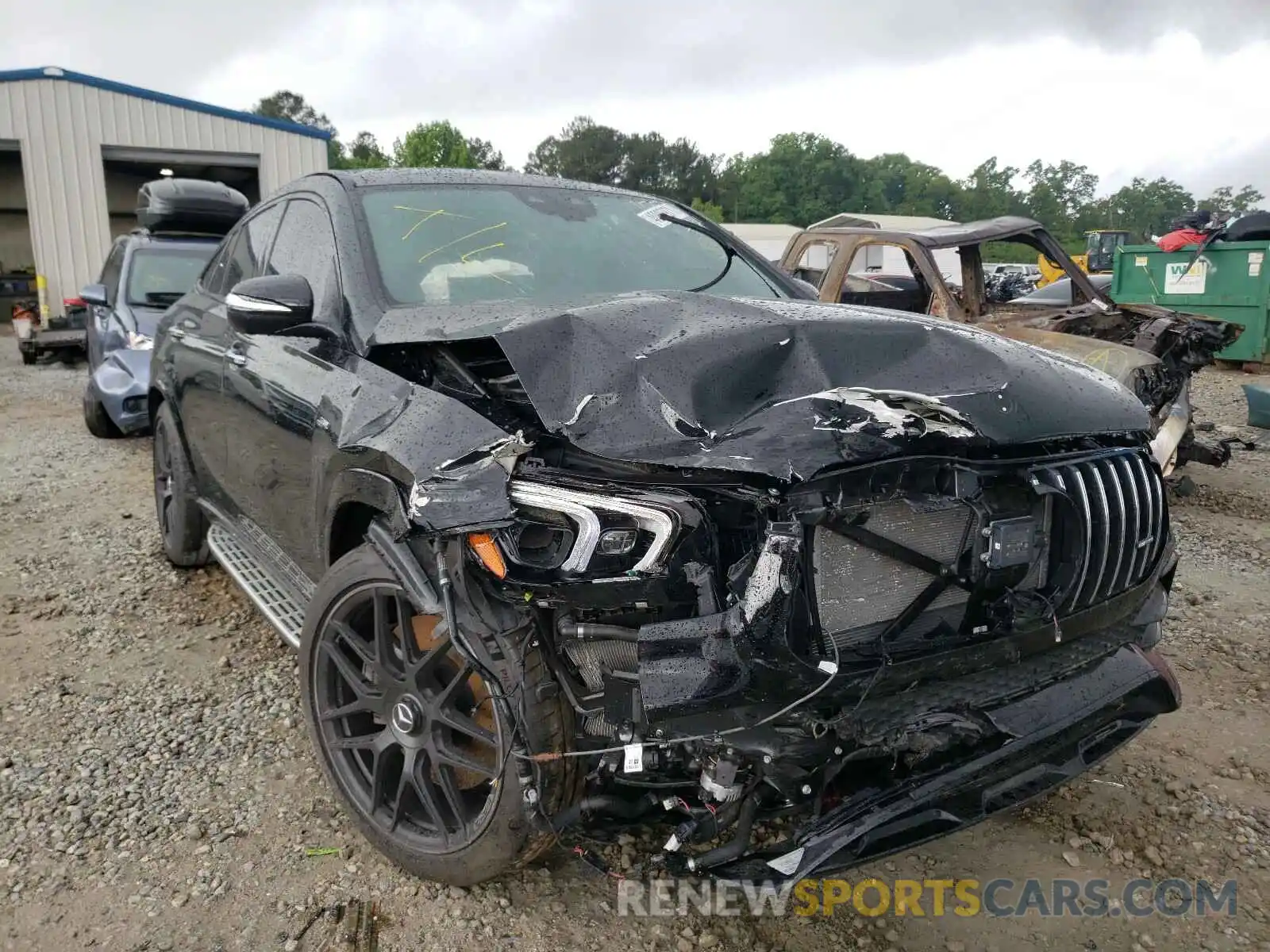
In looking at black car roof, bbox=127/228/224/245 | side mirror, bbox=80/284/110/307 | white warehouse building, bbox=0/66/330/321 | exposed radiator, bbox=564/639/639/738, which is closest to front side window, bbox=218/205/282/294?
exposed radiator, bbox=564/639/639/738

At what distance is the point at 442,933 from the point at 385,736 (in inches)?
19.1

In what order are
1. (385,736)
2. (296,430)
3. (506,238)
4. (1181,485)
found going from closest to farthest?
(385,736)
(296,430)
(506,238)
(1181,485)

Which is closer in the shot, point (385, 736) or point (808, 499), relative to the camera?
point (808, 499)

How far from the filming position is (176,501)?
14.4 ft

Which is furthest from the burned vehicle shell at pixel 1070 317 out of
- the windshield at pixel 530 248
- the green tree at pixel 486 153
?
the green tree at pixel 486 153

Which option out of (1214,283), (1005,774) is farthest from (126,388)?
(1214,283)

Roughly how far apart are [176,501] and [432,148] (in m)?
49.9

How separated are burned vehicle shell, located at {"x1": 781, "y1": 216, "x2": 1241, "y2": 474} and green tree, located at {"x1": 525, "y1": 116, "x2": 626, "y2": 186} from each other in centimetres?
6997

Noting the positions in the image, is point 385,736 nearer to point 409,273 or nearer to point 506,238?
point 409,273

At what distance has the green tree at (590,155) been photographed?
2950 inches

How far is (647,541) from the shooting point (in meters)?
1.81

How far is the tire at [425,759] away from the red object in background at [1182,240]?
1247 centimetres

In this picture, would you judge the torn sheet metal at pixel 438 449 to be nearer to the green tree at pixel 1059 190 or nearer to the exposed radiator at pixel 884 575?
the exposed radiator at pixel 884 575

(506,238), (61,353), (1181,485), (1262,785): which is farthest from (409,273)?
(61,353)
